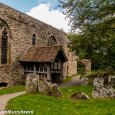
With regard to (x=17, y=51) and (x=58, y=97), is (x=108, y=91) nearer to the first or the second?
(x=58, y=97)

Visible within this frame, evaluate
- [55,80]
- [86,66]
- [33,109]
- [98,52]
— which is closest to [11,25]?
[55,80]

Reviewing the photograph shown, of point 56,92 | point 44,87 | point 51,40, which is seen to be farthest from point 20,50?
point 56,92

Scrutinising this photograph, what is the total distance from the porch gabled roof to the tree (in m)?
1.98

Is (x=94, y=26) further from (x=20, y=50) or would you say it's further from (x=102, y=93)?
(x=20, y=50)

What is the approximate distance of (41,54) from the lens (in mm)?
13742

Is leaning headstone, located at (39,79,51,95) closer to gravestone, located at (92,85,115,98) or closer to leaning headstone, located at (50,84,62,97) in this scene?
leaning headstone, located at (50,84,62,97)

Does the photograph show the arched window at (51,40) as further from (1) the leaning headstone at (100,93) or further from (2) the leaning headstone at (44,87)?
(1) the leaning headstone at (100,93)

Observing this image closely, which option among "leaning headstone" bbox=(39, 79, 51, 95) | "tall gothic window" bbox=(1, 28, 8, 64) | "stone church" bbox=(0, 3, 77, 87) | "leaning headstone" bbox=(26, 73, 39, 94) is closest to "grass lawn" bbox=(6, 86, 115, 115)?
"leaning headstone" bbox=(39, 79, 51, 95)

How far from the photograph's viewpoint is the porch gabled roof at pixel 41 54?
42.5 feet

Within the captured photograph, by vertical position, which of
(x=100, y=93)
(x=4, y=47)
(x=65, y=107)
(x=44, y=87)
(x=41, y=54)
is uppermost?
(x=4, y=47)

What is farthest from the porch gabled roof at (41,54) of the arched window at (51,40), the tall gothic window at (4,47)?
the arched window at (51,40)

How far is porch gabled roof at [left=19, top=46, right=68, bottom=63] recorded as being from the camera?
510 inches

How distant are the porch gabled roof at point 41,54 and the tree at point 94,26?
1.98m

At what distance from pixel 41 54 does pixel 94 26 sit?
18.8ft
